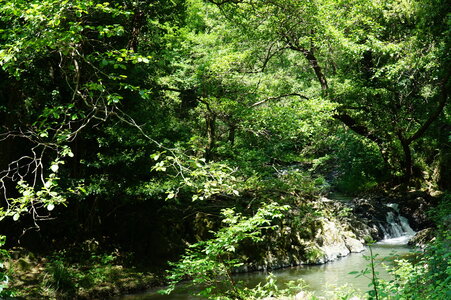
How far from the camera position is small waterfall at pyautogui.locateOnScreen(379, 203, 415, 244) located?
13342 mm

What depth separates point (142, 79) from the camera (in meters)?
10.5

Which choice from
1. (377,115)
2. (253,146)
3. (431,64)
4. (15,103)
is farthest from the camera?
(377,115)

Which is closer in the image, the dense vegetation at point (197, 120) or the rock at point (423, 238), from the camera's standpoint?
the dense vegetation at point (197, 120)

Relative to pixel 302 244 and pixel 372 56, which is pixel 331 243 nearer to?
pixel 302 244

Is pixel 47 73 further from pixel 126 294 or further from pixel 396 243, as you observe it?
pixel 396 243

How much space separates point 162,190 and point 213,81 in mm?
4544

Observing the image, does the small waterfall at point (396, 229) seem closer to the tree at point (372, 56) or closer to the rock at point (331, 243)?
the rock at point (331, 243)

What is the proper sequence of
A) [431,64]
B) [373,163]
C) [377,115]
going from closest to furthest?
[431,64] < [377,115] < [373,163]

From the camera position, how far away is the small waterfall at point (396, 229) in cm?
1334

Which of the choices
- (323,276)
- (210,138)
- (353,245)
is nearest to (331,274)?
(323,276)

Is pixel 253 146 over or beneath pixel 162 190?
over

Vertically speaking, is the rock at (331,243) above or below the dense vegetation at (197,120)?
below

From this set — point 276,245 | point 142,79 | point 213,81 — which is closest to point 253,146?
point 213,81

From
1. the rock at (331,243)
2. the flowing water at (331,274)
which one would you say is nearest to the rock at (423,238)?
the flowing water at (331,274)
